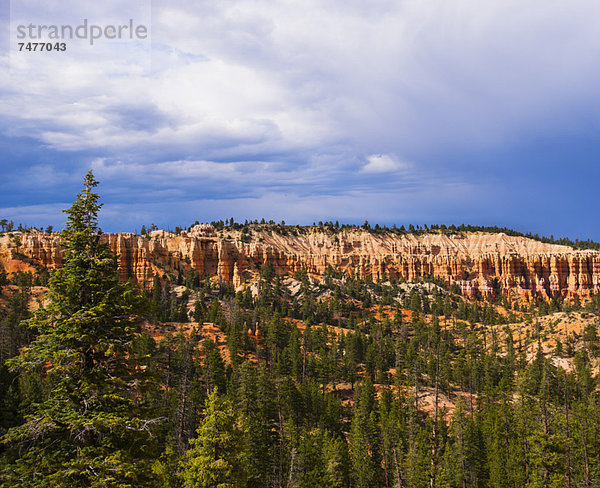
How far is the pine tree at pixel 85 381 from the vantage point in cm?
1268

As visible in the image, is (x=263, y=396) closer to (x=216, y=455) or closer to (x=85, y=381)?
(x=216, y=455)

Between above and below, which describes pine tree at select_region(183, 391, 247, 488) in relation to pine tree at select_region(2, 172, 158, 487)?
below

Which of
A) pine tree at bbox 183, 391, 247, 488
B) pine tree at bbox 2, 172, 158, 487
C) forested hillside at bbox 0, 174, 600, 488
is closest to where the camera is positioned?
pine tree at bbox 2, 172, 158, 487

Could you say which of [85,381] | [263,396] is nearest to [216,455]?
[85,381]

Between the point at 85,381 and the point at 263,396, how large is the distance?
38.7 metres

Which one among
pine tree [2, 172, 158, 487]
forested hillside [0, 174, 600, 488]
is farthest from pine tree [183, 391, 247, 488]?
pine tree [2, 172, 158, 487]

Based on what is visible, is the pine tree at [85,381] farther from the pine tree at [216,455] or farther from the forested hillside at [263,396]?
the pine tree at [216,455]

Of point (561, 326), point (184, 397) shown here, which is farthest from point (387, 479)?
point (561, 326)

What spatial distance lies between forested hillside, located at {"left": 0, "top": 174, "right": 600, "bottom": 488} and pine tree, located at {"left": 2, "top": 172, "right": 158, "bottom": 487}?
6 cm

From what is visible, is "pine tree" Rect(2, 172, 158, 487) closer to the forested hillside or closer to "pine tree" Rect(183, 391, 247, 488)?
the forested hillside

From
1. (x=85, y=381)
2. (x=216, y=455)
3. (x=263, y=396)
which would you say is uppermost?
(x=85, y=381)

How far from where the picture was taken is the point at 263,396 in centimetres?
4978

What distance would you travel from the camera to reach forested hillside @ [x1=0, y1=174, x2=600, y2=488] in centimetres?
1373

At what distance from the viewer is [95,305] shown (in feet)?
48.2
